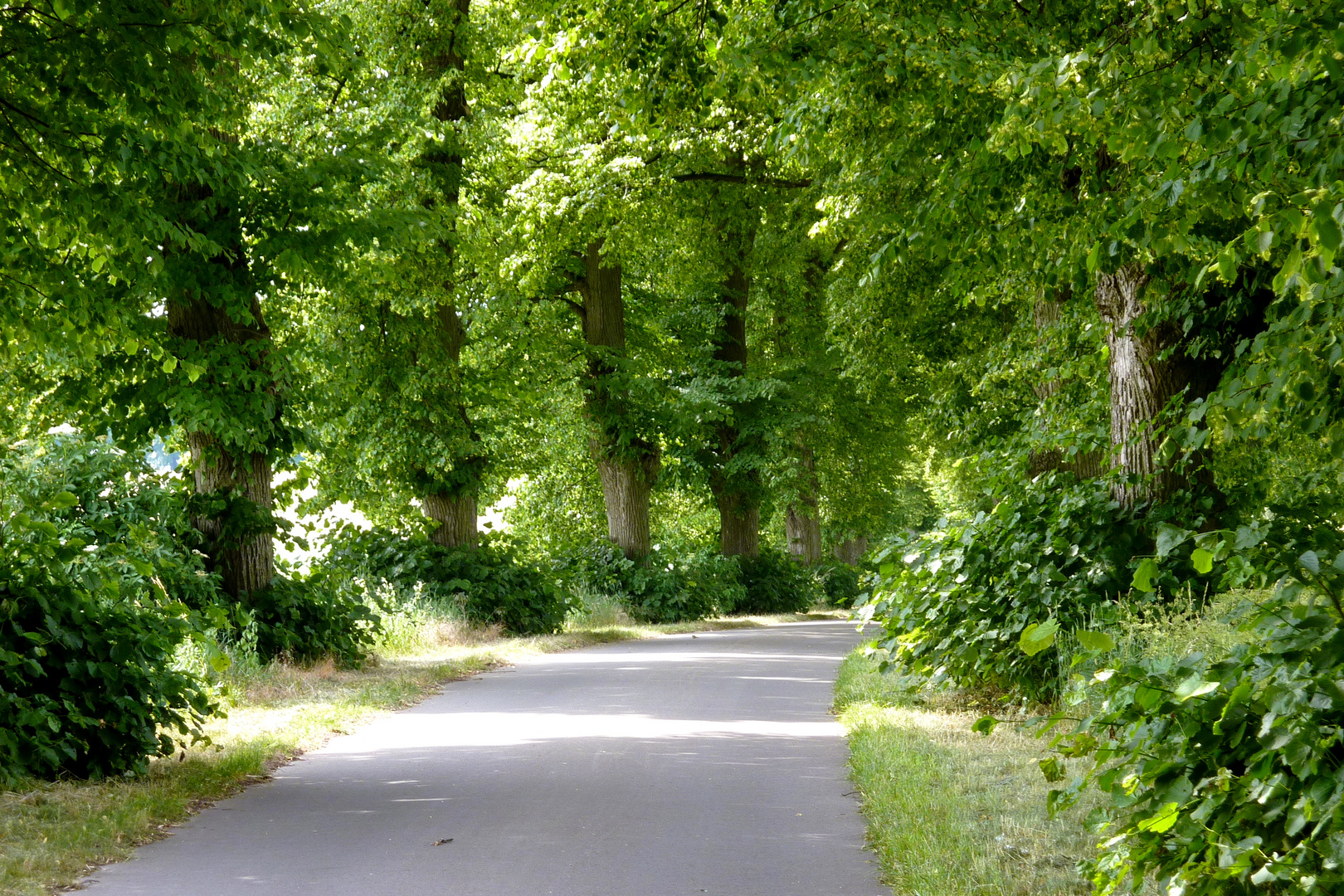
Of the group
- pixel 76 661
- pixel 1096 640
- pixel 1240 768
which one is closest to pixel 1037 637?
pixel 1096 640

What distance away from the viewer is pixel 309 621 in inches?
603

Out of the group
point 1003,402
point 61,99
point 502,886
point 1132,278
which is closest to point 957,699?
point 1132,278

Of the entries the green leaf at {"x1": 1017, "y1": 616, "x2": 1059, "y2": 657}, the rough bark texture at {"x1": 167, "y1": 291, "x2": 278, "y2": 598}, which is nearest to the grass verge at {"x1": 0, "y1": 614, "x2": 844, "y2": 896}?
the rough bark texture at {"x1": 167, "y1": 291, "x2": 278, "y2": 598}

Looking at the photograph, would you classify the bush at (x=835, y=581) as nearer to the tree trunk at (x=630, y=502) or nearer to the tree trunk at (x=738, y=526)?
the tree trunk at (x=738, y=526)

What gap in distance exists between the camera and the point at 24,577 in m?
8.20

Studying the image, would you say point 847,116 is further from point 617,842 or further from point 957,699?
point 617,842

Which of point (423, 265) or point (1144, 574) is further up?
point (423, 265)

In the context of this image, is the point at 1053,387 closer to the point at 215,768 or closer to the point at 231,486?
the point at 231,486

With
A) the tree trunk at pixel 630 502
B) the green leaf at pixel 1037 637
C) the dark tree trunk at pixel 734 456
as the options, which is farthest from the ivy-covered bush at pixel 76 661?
the dark tree trunk at pixel 734 456

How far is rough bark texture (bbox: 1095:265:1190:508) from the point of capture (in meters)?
10.5

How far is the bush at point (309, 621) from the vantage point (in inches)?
575

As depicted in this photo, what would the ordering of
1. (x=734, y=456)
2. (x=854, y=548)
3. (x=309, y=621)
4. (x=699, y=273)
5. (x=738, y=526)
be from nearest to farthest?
(x=309, y=621), (x=699, y=273), (x=734, y=456), (x=738, y=526), (x=854, y=548)

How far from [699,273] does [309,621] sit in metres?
16.4

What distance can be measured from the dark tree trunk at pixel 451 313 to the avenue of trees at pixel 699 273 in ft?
0.32
